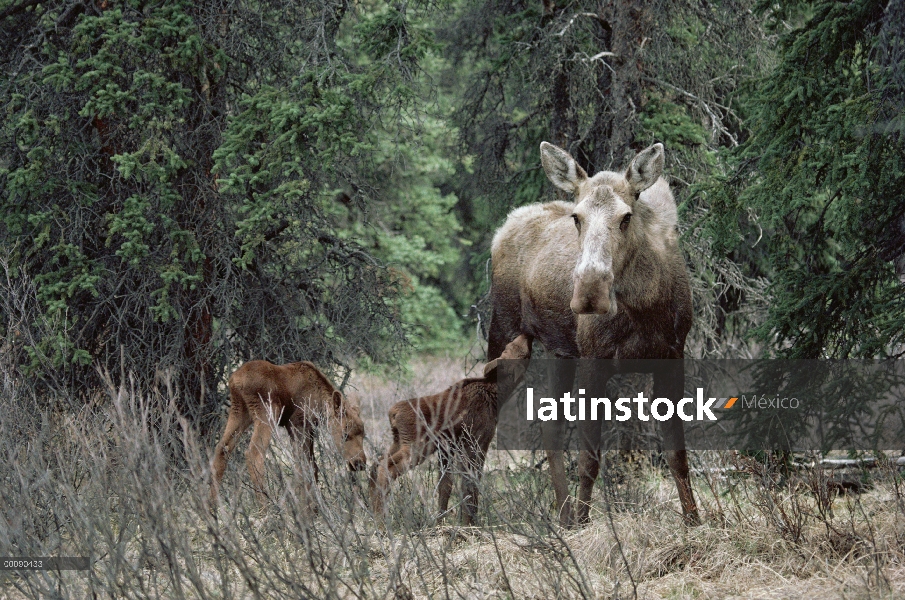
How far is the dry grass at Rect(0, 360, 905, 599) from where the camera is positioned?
15.9 feet

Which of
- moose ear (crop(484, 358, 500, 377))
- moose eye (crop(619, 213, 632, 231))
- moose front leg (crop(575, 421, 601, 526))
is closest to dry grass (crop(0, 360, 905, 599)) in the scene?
moose front leg (crop(575, 421, 601, 526))

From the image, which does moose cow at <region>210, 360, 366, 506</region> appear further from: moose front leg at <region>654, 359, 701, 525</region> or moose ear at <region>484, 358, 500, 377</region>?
moose front leg at <region>654, 359, 701, 525</region>

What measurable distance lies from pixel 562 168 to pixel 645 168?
0.60 metres

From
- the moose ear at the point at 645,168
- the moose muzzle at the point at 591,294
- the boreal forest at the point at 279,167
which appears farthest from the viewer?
the boreal forest at the point at 279,167

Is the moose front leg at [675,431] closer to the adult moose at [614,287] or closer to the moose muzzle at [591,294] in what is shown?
the adult moose at [614,287]

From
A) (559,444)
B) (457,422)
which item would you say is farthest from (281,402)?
(559,444)

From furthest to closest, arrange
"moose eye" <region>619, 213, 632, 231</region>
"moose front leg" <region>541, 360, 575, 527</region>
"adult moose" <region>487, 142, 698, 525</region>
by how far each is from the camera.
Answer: "moose front leg" <region>541, 360, 575, 527</region> < "moose eye" <region>619, 213, 632, 231</region> < "adult moose" <region>487, 142, 698, 525</region>

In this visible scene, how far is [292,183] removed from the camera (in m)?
8.56

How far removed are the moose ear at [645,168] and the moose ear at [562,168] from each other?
346 mm

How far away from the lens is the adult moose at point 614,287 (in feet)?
20.2
